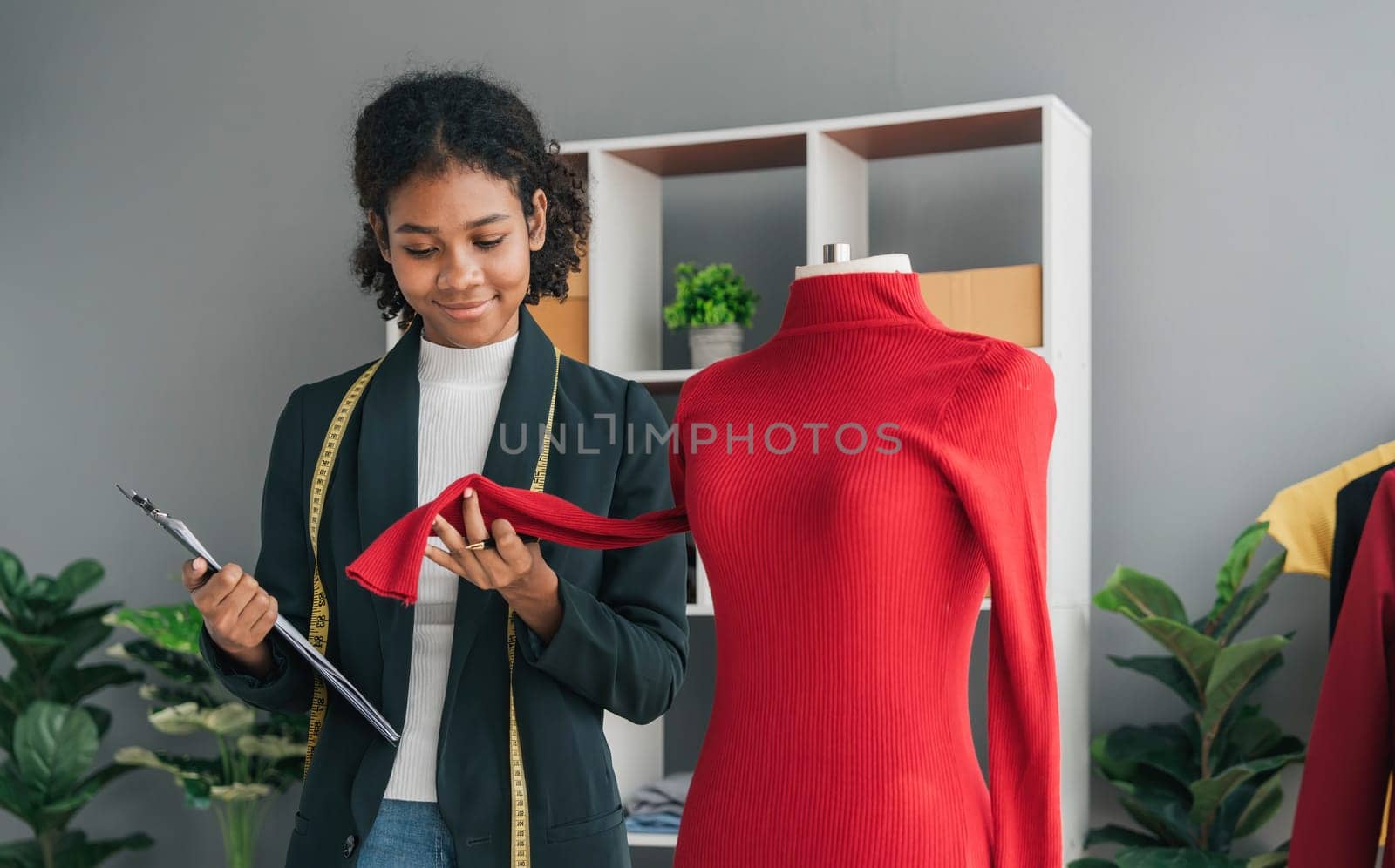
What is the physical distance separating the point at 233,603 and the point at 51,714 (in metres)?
2.15

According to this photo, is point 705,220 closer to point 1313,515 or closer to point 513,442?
point 1313,515

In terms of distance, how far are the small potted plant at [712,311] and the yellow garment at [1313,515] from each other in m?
1.05

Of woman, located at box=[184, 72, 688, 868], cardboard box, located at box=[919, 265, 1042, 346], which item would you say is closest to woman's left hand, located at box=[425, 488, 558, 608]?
woman, located at box=[184, 72, 688, 868]

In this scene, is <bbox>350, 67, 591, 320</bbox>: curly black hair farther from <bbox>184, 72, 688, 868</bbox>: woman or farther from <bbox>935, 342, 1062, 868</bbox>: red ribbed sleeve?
<bbox>935, 342, 1062, 868</bbox>: red ribbed sleeve

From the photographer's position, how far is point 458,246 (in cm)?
134

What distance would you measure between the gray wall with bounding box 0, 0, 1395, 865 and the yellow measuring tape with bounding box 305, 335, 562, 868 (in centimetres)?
165

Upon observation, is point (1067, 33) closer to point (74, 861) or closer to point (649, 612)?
point (649, 612)

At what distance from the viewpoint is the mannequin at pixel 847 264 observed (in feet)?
3.97

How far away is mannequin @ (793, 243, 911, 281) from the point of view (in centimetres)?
121

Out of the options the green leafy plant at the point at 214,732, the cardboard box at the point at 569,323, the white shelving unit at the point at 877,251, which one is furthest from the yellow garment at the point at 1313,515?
the green leafy plant at the point at 214,732

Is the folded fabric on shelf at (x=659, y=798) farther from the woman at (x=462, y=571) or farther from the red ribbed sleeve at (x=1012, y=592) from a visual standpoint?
the red ribbed sleeve at (x=1012, y=592)

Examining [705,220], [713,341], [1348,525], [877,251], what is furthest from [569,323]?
[1348,525]

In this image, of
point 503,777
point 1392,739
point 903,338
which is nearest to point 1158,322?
point 1392,739

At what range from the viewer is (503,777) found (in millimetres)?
1279
